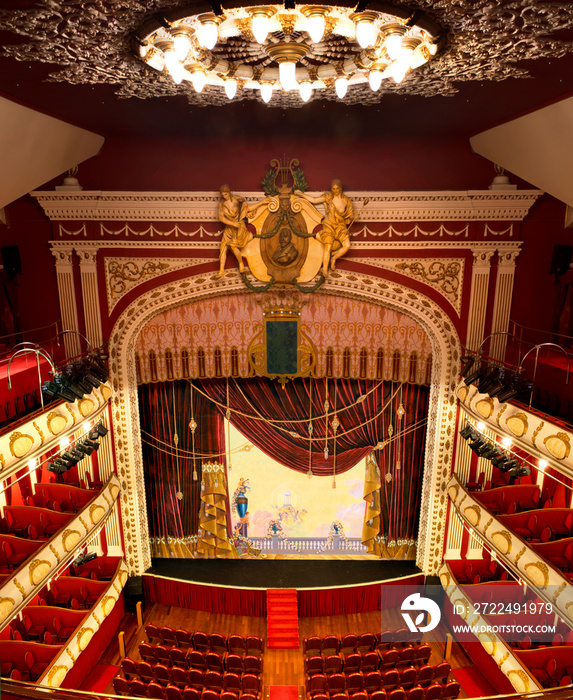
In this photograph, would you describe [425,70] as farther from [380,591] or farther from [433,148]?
[380,591]

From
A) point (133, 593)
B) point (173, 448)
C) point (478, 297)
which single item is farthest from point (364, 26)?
point (133, 593)

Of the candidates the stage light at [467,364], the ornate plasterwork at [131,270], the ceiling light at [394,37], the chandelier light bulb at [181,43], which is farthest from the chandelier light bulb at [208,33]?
the stage light at [467,364]

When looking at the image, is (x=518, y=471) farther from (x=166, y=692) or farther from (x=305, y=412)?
(x=166, y=692)

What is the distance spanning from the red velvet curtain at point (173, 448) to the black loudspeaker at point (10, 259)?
10.3 feet

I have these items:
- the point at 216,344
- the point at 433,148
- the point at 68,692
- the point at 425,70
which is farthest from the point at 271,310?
the point at 68,692

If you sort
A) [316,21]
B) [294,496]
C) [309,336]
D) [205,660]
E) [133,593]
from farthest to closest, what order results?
[294,496], [133,593], [309,336], [205,660], [316,21]

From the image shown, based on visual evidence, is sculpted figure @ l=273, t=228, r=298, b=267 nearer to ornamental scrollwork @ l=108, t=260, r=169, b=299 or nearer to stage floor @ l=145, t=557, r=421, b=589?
ornamental scrollwork @ l=108, t=260, r=169, b=299

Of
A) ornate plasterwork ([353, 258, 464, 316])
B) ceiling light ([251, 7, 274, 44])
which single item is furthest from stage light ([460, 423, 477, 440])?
ceiling light ([251, 7, 274, 44])

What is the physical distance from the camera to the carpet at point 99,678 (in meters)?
7.95

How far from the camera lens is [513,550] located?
697 centimetres

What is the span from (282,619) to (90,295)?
689 cm

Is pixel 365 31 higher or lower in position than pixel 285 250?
higher

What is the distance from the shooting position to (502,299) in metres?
8.66

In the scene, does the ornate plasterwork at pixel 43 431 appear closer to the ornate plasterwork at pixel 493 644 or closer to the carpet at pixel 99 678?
the carpet at pixel 99 678
